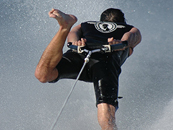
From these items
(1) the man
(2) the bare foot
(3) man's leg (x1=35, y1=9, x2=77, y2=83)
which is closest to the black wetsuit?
(1) the man

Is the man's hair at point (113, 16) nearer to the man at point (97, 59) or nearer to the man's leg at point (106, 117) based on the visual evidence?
the man at point (97, 59)

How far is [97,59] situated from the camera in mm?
2385

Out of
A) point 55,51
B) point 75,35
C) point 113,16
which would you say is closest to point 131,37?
point 113,16

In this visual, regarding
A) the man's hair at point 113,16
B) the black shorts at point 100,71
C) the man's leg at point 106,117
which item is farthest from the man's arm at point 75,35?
the man's leg at point 106,117

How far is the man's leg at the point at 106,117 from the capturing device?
6.86 feet

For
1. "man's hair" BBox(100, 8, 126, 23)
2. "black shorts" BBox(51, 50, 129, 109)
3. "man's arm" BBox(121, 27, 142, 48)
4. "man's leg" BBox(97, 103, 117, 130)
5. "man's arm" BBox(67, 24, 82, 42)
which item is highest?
"man's hair" BBox(100, 8, 126, 23)

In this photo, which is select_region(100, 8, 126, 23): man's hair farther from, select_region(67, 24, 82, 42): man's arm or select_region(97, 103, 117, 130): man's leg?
select_region(97, 103, 117, 130): man's leg

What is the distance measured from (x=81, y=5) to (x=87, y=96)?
1889 mm

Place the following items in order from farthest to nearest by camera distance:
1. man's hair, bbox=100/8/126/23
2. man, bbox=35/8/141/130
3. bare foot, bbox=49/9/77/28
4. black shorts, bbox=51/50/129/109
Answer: man's hair, bbox=100/8/126/23 → black shorts, bbox=51/50/129/109 → man, bbox=35/8/141/130 → bare foot, bbox=49/9/77/28

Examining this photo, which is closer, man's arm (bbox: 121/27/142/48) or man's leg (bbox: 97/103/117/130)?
man's leg (bbox: 97/103/117/130)

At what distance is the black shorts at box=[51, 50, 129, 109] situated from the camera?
7.37 ft

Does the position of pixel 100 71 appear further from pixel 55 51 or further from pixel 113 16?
pixel 113 16

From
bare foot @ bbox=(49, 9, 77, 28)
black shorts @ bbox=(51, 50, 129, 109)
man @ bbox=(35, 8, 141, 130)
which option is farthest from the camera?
black shorts @ bbox=(51, 50, 129, 109)

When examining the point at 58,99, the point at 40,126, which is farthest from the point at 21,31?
the point at 40,126
